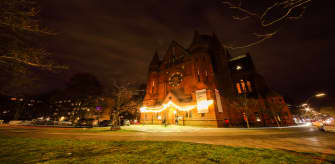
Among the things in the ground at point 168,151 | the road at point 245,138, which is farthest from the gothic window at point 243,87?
the ground at point 168,151

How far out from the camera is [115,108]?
1777 centimetres

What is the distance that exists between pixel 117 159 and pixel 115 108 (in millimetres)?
14920

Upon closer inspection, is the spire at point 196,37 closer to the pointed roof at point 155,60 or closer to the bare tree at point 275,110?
the pointed roof at point 155,60

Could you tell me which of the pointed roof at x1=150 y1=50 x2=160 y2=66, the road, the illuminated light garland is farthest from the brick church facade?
the road

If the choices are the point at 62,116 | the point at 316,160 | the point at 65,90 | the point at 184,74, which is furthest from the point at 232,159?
the point at 62,116

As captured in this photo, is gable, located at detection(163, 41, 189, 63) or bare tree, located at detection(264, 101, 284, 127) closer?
bare tree, located at detection(264, 101, 284, 127)

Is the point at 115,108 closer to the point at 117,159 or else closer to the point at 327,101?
the point at 117,159

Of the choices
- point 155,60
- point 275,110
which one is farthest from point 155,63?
point 275,110

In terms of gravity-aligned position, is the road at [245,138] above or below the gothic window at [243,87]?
below

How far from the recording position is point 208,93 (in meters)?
22.8

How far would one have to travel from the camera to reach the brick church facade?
22891mm

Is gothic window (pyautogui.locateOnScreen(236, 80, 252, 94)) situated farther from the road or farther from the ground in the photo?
A: the ground

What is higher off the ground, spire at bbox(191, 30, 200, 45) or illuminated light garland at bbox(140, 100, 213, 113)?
spire at bbox(191, 30, 200, 45)

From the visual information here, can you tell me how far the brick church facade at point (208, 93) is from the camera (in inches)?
901
